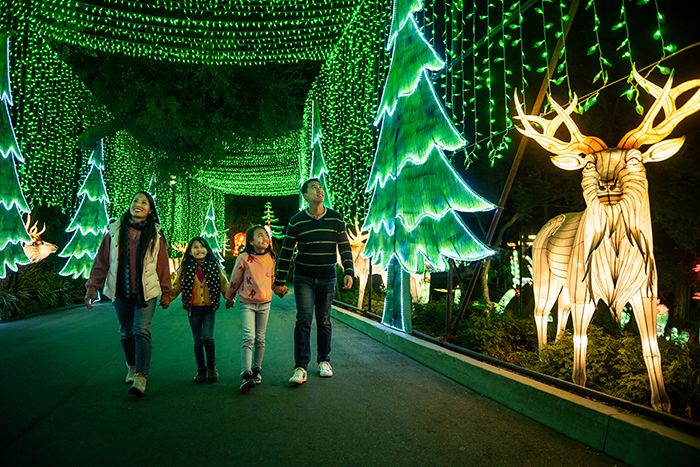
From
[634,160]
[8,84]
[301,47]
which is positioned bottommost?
[634,160]

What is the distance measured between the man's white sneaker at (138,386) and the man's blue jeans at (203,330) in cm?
70

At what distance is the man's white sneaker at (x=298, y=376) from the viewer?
4.94 m

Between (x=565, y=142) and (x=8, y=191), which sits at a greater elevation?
(x=8, y=191)

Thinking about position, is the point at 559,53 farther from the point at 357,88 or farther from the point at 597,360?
the point at 357,88

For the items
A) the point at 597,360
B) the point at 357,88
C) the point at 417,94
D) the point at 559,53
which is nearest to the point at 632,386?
the point at 597,360

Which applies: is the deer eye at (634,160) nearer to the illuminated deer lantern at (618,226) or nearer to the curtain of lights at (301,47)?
the illuminated deer lantern at (618,226)

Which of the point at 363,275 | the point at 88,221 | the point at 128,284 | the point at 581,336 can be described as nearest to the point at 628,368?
the point at 581,336

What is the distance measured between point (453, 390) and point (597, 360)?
147 cm

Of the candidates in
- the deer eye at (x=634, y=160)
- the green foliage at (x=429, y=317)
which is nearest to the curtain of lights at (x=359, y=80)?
the green foliage at (x=429, y=317)

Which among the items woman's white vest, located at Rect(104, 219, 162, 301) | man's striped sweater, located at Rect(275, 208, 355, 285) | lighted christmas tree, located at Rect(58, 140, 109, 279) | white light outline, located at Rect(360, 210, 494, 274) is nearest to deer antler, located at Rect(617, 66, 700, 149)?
white light outline, located at Rect(360, 210, 494, 274)

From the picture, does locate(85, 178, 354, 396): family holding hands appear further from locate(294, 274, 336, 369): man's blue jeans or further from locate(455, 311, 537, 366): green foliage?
locate(455, 311, 537, 366): green foliage

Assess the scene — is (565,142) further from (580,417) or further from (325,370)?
(325,370)

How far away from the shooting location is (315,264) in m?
5.38

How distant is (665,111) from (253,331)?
14.8 feet
